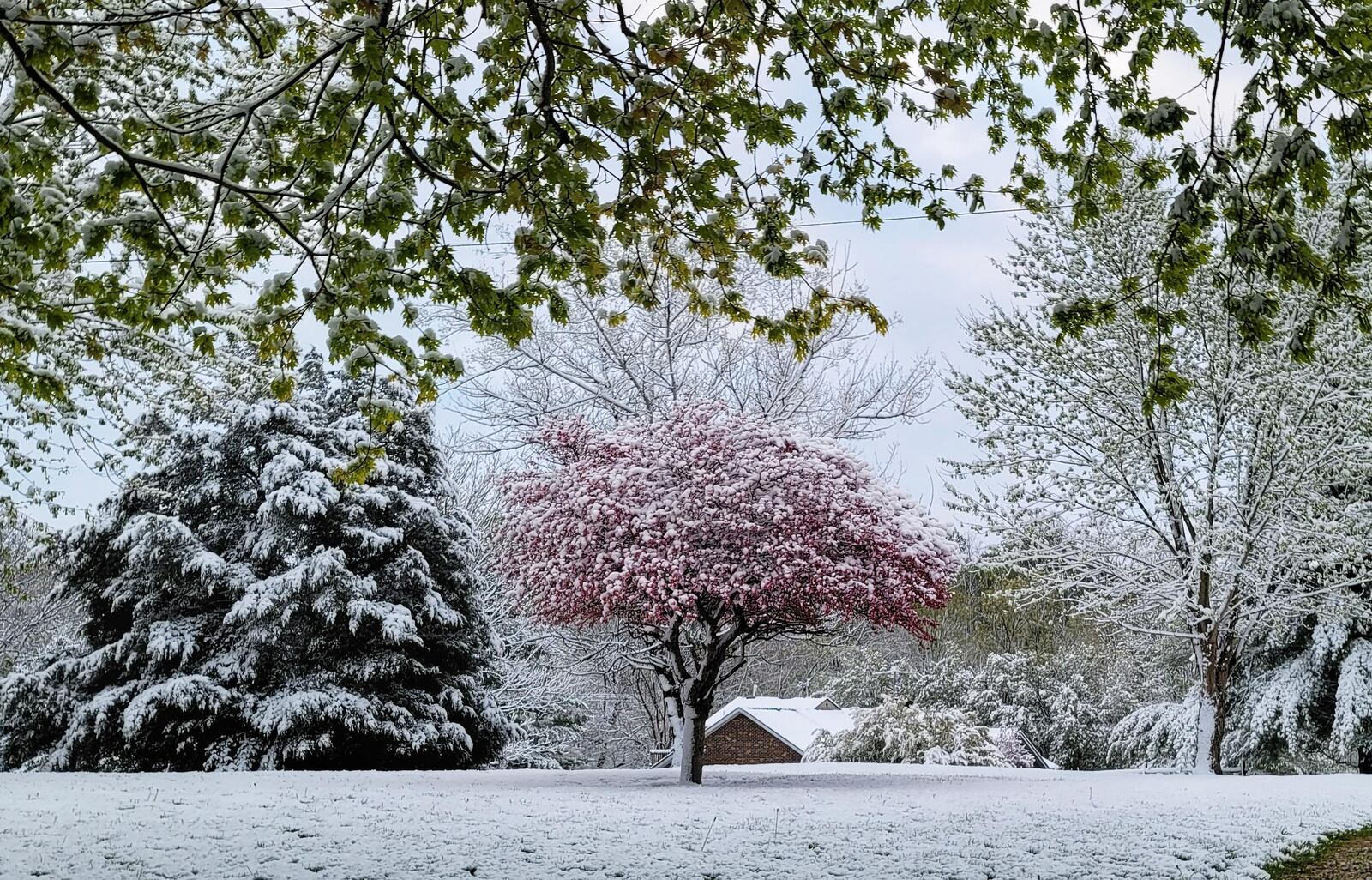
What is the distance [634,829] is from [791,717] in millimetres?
22248

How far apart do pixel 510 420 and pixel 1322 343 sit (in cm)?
1239

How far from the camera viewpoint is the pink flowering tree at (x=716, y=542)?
10430 mm

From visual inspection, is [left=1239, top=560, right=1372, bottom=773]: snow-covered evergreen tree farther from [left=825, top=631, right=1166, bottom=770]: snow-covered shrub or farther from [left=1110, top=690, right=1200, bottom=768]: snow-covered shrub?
[left=825, top=631, right=1166, bottom=770]: snow-covered shrub

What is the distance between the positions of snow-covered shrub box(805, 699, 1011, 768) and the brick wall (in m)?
6.98

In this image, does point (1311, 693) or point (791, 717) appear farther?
point (791, 717)

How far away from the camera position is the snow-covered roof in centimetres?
2741

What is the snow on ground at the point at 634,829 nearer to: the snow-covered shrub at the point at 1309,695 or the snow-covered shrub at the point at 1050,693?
the snow-covered shrub at the point at 1309,695

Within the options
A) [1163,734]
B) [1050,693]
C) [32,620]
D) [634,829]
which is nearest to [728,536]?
[634,829]

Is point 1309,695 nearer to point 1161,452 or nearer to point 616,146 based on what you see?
point 1161,452

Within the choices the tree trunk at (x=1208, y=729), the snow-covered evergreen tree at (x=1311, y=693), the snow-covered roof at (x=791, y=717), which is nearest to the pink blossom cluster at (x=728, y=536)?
the tree trunk at (x=1208, y=729)

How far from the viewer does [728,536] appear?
1077 centimetres

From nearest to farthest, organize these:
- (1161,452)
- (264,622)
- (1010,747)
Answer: (1161,452), (264,622), (1010,747)

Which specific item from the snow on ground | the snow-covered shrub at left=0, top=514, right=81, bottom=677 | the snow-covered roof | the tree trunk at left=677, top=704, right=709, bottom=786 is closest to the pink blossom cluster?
the tree trunk at left=677, top=704, right=709, bottom=786

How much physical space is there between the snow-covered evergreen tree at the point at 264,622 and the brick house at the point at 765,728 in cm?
1274
